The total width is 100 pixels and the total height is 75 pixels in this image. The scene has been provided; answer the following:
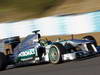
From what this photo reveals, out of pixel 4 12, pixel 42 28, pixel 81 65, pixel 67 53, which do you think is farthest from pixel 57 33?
pixel 4 12

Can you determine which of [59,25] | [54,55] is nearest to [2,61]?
[54,55]

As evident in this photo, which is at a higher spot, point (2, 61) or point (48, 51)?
point (48, 51)

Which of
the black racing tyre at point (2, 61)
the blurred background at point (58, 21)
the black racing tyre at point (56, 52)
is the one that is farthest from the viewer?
the blurred background at point (58, 21)

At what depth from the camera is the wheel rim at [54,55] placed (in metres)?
10.0

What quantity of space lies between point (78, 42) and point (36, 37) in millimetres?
1482

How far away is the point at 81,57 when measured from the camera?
1055cm

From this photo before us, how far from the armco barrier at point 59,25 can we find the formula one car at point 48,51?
3186 mm

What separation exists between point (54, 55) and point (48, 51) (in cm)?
54

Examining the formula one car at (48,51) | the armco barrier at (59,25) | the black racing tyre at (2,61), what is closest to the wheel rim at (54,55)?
the formula one car at (48,51)

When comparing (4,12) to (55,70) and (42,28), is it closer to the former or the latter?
(42,28)

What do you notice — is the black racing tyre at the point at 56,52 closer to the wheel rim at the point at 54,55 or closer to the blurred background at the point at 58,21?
the wheel rim at the point at 54,55

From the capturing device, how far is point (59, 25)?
1582 cm

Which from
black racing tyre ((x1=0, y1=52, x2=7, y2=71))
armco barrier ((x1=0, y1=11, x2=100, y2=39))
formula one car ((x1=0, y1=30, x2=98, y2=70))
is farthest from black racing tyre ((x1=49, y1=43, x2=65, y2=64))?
armco barrier ((x1=0, y1=11, x2=100, y2=39))

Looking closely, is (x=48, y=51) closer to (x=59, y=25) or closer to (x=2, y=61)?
(x=2, y=61)
